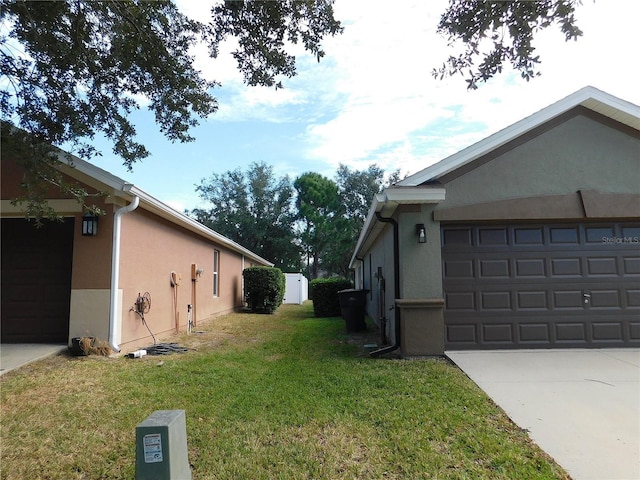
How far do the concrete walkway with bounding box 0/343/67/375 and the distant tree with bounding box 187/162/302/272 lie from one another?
2921cm

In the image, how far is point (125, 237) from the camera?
24.1 ft

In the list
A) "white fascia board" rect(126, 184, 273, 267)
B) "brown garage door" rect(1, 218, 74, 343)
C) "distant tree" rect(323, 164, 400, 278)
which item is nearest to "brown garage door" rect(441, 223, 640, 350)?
"white fascia board" rect(126, 184, 273, 267)

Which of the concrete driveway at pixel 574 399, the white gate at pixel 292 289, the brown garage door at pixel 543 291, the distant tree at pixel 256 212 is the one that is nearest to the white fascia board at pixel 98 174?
the brown garage door at pixel 543 291

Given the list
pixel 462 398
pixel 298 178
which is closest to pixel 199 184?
pixel 298 178

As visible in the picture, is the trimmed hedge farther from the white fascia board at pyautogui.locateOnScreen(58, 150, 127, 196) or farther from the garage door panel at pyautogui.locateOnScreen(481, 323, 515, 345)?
the white fascia board at pyautogui.locateOnScreen(58, 150, 127, 196)

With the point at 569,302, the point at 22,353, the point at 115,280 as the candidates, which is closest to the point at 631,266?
the point at 569,302

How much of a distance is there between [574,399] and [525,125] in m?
4.61

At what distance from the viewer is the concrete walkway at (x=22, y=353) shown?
5.75m

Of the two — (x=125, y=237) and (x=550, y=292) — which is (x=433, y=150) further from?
(x=125, y=237)

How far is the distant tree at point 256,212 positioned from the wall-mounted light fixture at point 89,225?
2909cm

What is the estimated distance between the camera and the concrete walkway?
5.75 m

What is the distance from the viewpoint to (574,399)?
456 centimetres

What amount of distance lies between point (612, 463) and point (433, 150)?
10.2 meters

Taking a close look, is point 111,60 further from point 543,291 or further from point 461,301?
point 543,291
